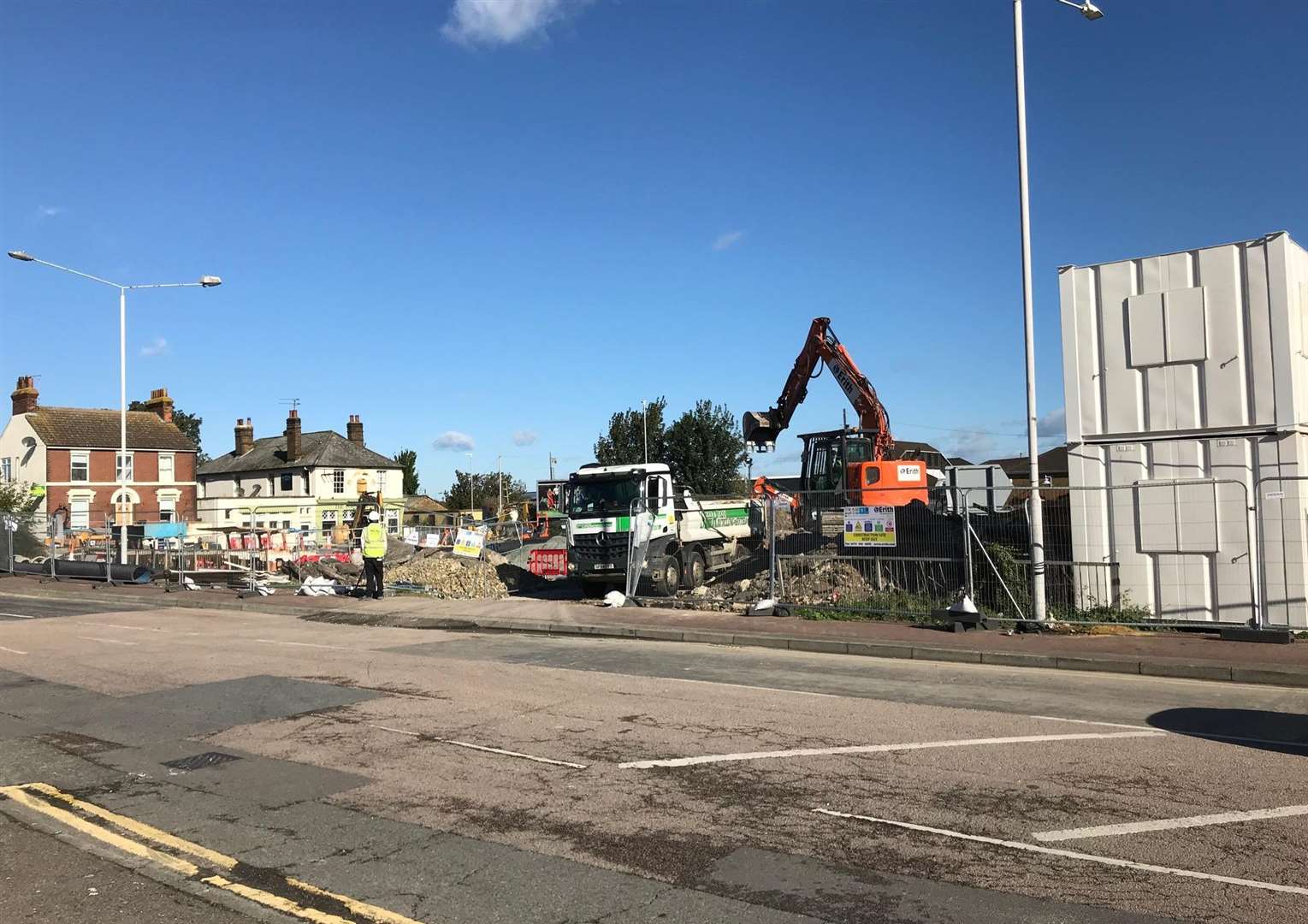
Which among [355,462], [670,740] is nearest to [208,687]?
[670,740]

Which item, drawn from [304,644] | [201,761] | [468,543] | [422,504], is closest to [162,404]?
[422,504]

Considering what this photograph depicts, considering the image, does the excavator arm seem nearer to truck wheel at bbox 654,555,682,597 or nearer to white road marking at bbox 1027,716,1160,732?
truck wheel at bbox 654,555,682,597

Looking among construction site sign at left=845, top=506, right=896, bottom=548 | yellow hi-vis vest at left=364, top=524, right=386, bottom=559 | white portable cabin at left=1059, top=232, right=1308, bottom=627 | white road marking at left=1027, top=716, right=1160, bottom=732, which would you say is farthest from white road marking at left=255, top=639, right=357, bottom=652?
white portable cabin at left=1059, top=232, right=1308, bottom=627

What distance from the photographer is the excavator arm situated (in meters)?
24.0

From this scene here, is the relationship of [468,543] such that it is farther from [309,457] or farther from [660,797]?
[309,457]

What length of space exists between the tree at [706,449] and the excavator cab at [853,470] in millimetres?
41324

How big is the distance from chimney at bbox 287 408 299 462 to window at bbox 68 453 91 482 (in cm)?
1171

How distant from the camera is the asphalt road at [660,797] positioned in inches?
194

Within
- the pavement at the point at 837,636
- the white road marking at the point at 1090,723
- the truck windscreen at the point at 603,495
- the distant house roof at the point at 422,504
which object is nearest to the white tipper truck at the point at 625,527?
the truck windscreen at the point at 603,495

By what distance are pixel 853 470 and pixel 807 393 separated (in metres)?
4.31

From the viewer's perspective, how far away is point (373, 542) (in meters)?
22.2

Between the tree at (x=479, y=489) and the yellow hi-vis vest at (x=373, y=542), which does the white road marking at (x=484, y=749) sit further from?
the tree at (x=479, y=489)

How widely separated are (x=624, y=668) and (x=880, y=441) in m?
13.3

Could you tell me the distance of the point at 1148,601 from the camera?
47.5ft
